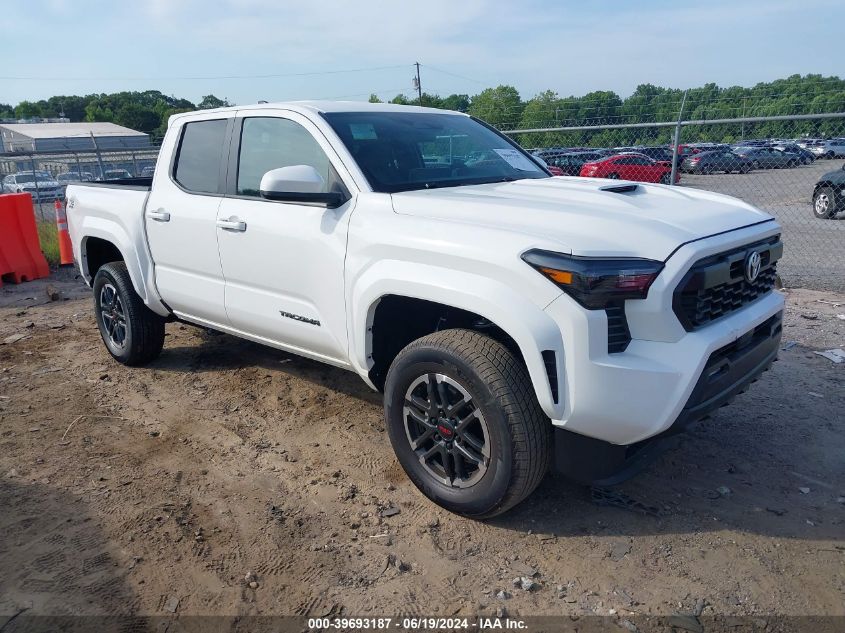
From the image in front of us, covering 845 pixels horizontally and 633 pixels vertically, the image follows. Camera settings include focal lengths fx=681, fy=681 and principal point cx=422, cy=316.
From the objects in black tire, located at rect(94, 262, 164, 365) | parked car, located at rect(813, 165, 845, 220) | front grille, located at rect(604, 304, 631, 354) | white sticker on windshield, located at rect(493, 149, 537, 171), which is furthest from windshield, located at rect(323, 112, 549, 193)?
parked car, located at rect(813, 165, 845, 220)

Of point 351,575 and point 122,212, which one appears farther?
point 122,212

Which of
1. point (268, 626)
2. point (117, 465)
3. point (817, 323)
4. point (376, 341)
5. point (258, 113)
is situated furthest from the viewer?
point (817, 323)

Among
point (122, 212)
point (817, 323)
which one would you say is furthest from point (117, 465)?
point (817, 323)

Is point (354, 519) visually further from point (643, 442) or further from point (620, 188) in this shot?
point (620, 188)

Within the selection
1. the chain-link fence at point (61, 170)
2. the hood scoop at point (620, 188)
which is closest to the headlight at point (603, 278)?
the hood scoop at point (620, 188)

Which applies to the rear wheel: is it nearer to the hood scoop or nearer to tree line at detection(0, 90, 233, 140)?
the hood scoop

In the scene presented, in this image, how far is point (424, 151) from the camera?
401cm

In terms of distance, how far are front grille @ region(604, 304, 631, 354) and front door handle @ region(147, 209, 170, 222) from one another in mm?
3146

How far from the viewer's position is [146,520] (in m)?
3.28

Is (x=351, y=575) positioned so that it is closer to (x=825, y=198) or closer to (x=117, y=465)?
(x=117, y=465)

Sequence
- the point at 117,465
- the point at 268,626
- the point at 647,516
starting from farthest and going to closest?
the point at 117,465
the point at 647,516
the point at 268,626

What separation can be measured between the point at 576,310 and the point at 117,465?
109 inches

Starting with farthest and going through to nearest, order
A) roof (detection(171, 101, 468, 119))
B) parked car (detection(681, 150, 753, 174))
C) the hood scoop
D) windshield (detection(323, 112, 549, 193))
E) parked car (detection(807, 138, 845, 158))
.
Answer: parked car (detection(807, 138, 845, 158)) → parked car (detection(681, 150, 753, 174)) → roof (detection(171, 101, 468, 119)) → windshield (detection(323, 112, 549, 193)) → the hood scoop

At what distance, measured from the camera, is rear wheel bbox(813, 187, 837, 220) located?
13.2 m
